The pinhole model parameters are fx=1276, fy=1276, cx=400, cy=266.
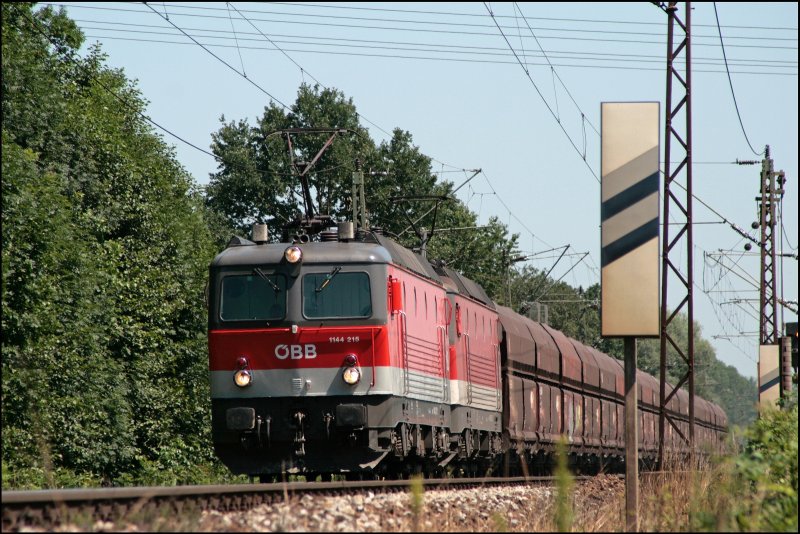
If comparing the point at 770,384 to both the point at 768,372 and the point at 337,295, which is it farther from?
the point at 337,295

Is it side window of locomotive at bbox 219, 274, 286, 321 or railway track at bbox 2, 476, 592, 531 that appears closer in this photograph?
railway track at bbox 2, 476, 592, 531

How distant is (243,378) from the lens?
16688 millimetres

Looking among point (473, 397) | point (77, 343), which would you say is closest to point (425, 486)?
point (473, 397)

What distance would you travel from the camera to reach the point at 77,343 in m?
31.7

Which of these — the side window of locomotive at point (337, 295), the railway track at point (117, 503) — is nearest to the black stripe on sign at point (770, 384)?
the side window of locomotive at point (337, 295)

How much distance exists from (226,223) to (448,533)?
53937 mm

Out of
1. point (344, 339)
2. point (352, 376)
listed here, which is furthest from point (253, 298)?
point (352, 376)

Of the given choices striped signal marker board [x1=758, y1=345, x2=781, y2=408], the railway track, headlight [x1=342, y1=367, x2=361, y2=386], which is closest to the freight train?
headlight [x1=342, y1=367, x2=361, y2=386]

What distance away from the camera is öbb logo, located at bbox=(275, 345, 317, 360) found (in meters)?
16.6

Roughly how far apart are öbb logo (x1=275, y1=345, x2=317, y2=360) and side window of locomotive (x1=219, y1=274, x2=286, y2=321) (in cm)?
45

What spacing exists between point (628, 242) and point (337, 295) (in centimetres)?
657

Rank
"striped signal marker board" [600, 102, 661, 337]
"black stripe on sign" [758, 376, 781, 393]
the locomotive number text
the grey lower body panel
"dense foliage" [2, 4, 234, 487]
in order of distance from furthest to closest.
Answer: "black stripe on sign" [758, 376, 781, 393]
"dense foliage" [2, 4, 234, 487]
the locomotive number text
the grey lower body panel
"striped signal marker board" [600, 102, 661, 337]

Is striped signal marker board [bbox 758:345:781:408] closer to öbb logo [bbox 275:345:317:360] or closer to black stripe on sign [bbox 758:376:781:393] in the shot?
black stripe on sign [bbox 758:376:781:393]

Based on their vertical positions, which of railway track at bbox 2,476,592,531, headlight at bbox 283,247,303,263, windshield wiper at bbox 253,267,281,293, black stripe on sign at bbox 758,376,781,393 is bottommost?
railway track at bbox 2,476,592,531
